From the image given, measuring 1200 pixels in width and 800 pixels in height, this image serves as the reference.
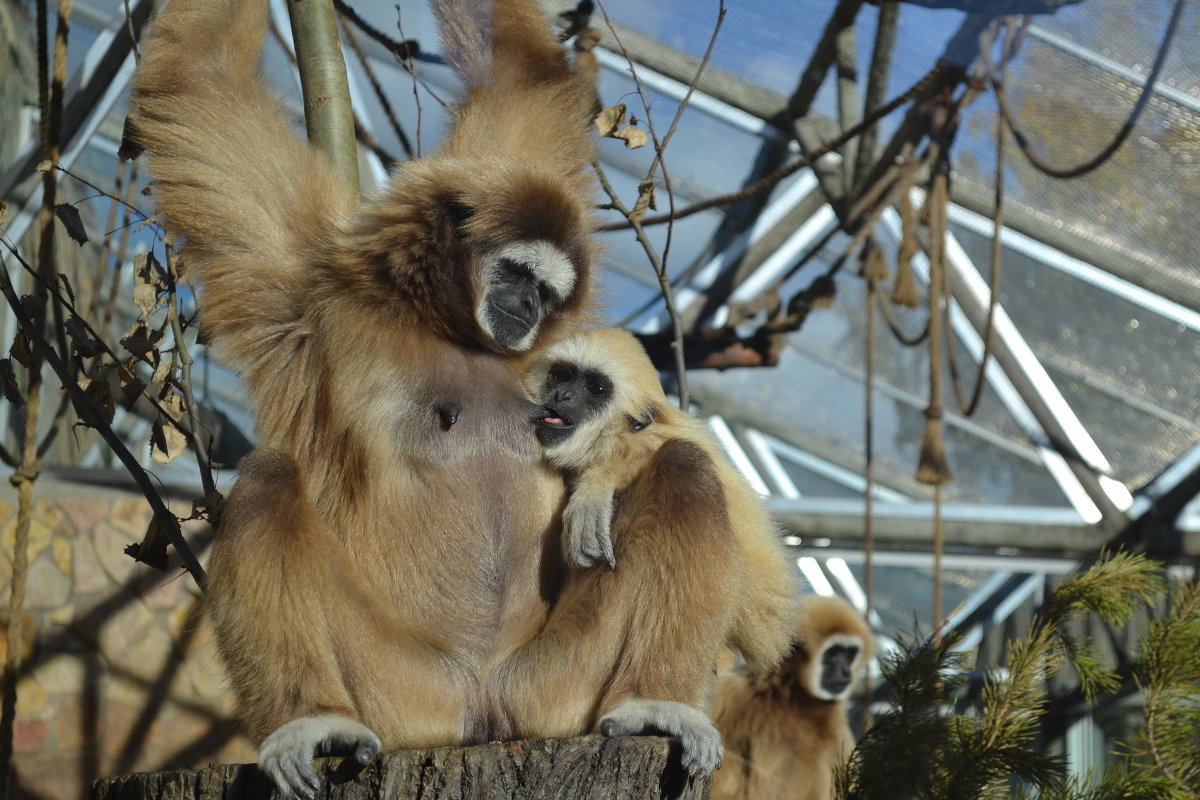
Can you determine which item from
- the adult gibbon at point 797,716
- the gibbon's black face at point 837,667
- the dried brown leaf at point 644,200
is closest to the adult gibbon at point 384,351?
the dried brown leaf at point 644,200

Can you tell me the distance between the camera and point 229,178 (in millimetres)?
3531

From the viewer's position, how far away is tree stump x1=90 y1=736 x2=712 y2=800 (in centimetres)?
256

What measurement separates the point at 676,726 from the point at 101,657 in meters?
6.81

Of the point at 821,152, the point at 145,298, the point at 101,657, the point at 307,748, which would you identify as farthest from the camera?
the point at 101,657

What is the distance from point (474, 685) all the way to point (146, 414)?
7166 mm

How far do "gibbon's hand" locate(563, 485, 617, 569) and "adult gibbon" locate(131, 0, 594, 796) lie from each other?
0.19 meters

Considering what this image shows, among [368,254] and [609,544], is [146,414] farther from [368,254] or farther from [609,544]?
[609,544]

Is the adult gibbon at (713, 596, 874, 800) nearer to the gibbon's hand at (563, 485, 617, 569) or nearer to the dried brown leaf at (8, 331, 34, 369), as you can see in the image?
the gibbon's hand at (563, 485, 617, 569)

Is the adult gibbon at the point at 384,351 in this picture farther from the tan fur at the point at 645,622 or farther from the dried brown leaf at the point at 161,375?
the dried brown leaf at the point at 161,375

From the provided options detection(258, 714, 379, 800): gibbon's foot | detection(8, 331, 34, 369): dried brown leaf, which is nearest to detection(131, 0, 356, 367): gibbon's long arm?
detection(8, 331, 34, 369): dried brown leaf

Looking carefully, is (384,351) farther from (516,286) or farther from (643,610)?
(643,610)

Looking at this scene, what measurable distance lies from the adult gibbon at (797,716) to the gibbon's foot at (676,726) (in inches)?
193

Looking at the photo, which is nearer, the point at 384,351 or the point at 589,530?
the point at 589,530

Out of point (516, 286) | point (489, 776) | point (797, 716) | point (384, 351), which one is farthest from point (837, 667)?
point (489, 776)
